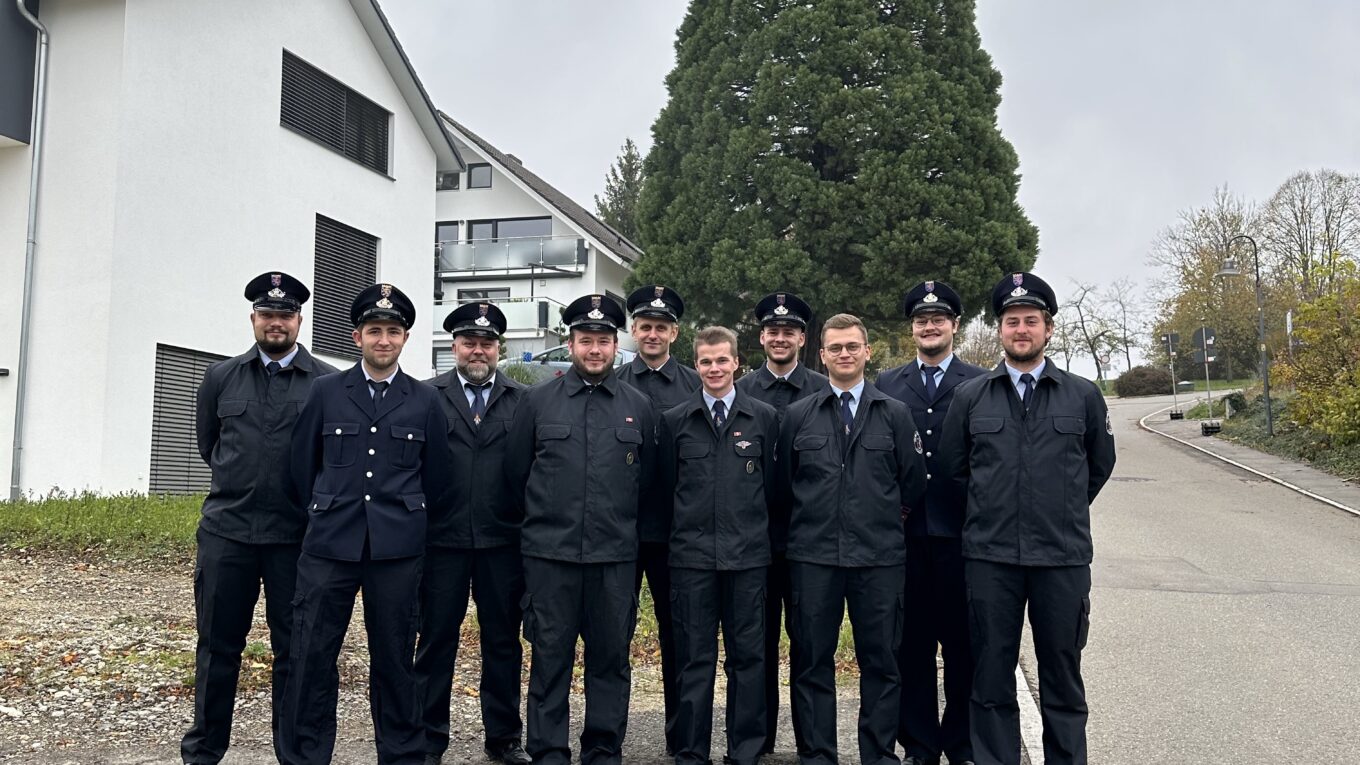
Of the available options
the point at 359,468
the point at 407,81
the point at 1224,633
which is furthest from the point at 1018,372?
the point at 407,81

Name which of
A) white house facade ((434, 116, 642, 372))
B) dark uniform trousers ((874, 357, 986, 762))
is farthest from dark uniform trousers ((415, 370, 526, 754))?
white house facade ((434, 116, 642, 372))

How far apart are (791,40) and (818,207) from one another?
4152 millimetres

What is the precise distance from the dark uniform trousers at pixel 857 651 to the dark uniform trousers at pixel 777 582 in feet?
0.51

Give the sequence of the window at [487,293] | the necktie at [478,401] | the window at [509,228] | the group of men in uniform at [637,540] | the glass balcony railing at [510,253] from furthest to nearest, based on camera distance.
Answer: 1. the window at [509,228]
2. the window at [487,293]
3. the glass balcony railing at [510,253]
4. the necktie at [478,401]
5. the group of men in uniform at [637,540]

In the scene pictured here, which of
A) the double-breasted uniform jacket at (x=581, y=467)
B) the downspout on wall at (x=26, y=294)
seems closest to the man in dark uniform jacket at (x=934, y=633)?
the double-breasted uniform jacket at (x=581, y=467)

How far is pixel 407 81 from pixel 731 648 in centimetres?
1626

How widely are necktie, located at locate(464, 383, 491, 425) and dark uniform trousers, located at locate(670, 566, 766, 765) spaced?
138 cm

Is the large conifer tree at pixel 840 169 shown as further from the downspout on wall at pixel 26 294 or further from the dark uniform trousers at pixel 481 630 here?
the dark uniform trousers at pixel 481 630

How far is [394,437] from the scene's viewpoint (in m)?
4.98

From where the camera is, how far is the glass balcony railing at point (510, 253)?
111 feet

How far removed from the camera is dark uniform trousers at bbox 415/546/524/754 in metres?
5.42

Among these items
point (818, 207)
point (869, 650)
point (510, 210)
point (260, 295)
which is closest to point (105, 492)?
point (260, 295)

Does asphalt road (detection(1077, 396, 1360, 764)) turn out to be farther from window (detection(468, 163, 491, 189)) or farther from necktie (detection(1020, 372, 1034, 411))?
window (detection(468, 163, 491, 189))

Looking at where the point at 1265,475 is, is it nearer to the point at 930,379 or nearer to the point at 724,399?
the point at 930,379
